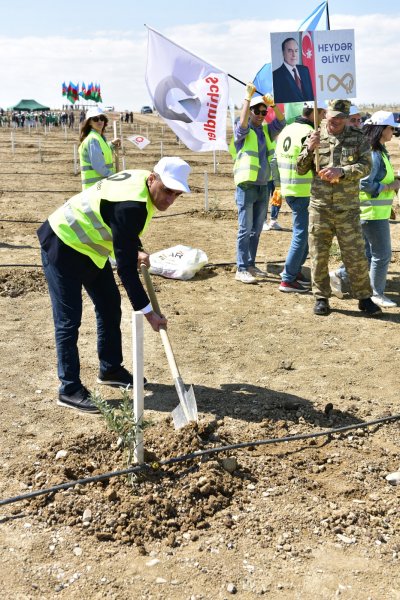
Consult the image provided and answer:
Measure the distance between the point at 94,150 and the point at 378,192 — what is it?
288 centimetres

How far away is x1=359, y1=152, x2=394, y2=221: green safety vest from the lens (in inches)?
256

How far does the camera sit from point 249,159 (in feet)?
24.3

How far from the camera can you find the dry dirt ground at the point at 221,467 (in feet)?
10.3

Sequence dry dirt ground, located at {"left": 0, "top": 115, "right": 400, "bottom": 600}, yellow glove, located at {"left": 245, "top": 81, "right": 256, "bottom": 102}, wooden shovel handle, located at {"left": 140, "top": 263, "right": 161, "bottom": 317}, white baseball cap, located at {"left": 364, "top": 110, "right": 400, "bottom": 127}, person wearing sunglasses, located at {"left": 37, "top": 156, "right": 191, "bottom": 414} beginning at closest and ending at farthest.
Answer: dry dirt ground, located at {"left": 0, "top": 115, "right": 400, "bottom": 600} < person wearing sunglasses, located at {"left": 37, "top": 156, "right": 191, "bottom": 414} < wooden shovel handle, located at {"left": 140, "top": 263, "right": 161, "bottom": 317} < white baseball cap, located at {"left": 364, "top": 110, "right": 400, "bottom": 127} < yellow glove, located at {"left": 245, "top": 81, "right": 256, "bottom": 102}

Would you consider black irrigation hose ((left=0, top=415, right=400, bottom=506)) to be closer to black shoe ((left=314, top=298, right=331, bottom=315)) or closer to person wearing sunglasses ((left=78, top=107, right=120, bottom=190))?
black shoe ((left=314, top=298, right=331, bottom=315))

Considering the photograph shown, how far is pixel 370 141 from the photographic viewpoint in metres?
6.35

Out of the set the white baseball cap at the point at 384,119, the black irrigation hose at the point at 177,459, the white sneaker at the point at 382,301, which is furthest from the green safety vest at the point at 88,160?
the black irrigation hose at the point at 177,459

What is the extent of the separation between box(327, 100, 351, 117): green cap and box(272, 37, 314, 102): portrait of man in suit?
1.71 feet

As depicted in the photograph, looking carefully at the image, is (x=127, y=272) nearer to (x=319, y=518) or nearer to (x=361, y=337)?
(x=319, y=518)

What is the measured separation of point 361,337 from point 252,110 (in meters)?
2.86

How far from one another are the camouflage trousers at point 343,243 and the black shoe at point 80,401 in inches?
109

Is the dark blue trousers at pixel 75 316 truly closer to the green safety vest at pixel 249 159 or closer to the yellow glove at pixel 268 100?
the green safety vest at pixel 249 159

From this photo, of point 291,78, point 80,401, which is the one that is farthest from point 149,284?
point 291,78

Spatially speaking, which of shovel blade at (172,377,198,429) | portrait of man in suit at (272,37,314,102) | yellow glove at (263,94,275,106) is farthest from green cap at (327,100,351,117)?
shovel blade at (172,377,198,429)
